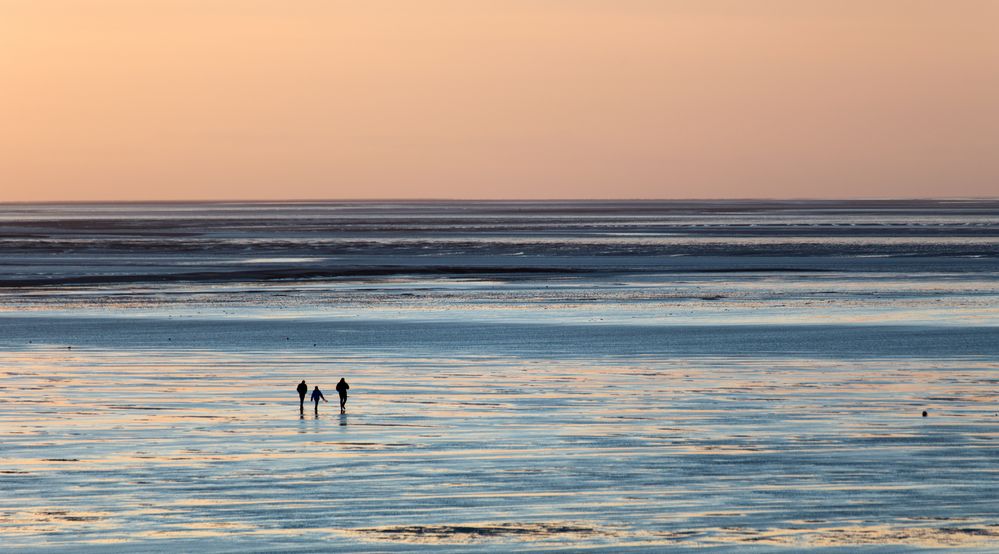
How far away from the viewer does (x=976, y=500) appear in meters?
26.6

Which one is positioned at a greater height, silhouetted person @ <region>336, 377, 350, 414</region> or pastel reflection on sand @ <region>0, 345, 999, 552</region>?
silhouetted person @ <region>336, 377, 350, 414</region>

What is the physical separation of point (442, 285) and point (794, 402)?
159 feet

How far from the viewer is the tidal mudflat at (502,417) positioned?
25.0 metres

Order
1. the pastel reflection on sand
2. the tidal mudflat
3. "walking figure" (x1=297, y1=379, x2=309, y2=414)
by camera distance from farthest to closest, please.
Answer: "walking figure" (x1=297, y1=379, x2=309, y2=414) < the tidal mudflat < the pastel reflection on sand

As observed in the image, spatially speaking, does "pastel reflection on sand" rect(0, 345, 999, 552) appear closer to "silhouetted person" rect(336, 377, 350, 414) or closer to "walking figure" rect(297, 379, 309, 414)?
"silhouetted person" rect(336, 377, 350, 414)

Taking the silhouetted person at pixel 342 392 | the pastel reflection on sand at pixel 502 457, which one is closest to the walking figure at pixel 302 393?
the pastel reflection on sand at pixel 502 457

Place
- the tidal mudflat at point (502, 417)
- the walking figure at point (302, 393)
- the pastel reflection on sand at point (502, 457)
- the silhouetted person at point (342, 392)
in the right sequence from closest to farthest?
the pastel reflection on sand at point (502, 457)
the tidal mudflat at point (502, 417)
the silhouetted person at point (342, 392)
the walking figure at point (302, 393)

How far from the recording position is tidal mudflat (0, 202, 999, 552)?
985 inches

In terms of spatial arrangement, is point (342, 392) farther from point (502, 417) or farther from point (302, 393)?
point (502, 417)

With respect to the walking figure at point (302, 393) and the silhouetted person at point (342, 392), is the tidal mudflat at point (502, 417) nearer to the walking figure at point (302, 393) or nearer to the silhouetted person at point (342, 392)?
the silhouetted person at point (342, 392)

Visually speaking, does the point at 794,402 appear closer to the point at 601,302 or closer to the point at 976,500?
the point at 976,500

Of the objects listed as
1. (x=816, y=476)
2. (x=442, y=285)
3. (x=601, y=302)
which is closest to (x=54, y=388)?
(x=816, y=476)

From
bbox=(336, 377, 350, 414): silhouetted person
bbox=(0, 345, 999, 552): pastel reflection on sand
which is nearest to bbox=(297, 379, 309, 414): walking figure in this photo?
bbox=(0, 345, 999, 552): pastel reflection on sand

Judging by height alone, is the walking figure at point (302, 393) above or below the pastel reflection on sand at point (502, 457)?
above
